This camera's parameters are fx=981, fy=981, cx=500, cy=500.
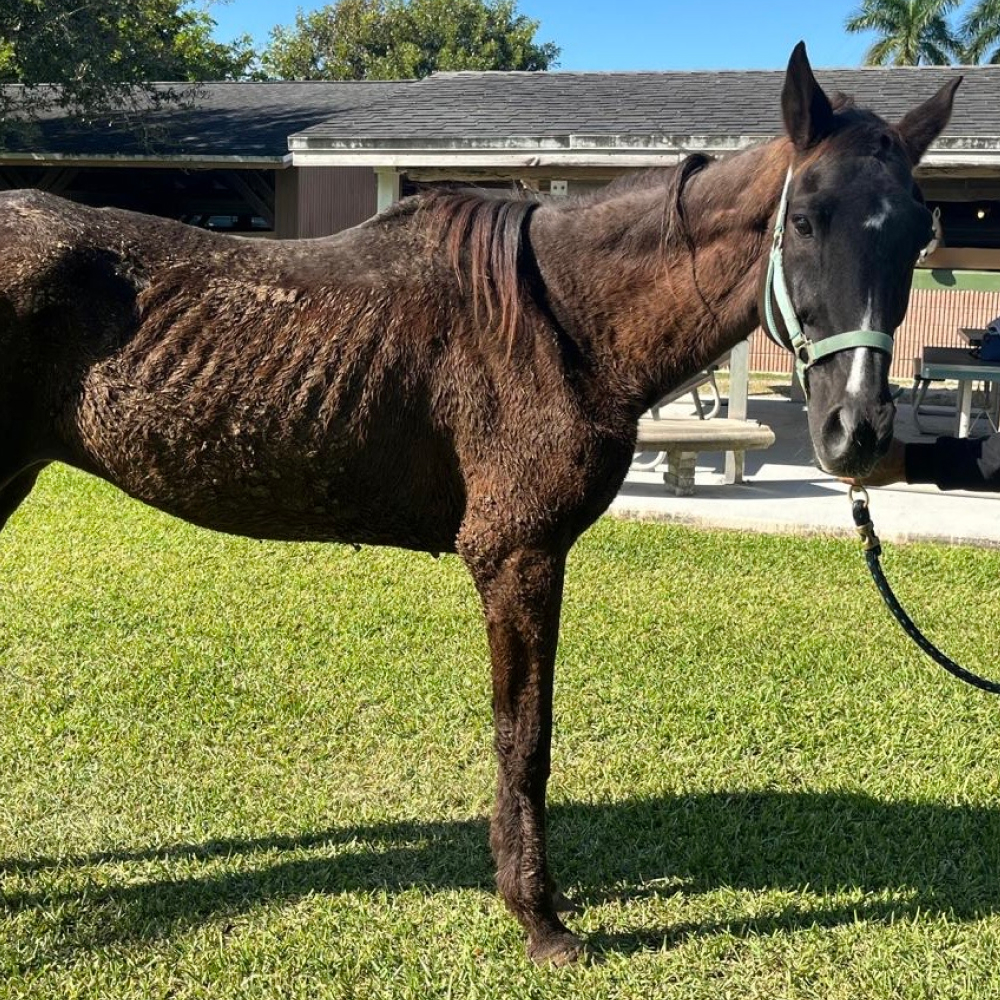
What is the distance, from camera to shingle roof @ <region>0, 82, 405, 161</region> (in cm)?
1407

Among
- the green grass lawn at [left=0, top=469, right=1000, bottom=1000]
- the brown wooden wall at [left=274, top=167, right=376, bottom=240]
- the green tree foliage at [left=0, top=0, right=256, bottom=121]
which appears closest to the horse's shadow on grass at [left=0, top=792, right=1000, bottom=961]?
the green grass lawn at [left=0, top=469, right=1000, bottom=1000]

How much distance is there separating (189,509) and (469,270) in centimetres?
100

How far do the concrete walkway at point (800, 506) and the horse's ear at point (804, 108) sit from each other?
5367 millimetres

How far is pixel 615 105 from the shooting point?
10586 millimetres

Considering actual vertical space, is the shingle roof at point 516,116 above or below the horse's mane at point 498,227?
above

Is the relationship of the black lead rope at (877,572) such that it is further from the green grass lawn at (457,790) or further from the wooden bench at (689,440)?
the wooden bench at (689,440)

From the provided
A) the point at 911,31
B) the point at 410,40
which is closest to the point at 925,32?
the point at 911,31

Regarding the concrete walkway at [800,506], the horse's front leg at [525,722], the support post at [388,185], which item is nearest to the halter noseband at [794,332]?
the horse's front leg at [525,722]

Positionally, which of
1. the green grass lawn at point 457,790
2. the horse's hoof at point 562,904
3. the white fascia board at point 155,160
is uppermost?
the white fascia board at point 155,160

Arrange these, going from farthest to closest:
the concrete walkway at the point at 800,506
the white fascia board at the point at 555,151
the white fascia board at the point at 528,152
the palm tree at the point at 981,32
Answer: the palm tree at the point at 981,32 < the white fascia board at the point at 528,152 < the white fascia board at the point at 555,151 < the concrete walkway at the point at 800,506

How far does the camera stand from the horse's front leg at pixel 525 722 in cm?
259

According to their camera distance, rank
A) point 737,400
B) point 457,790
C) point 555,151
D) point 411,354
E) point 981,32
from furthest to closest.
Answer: point 981,32, point 737,400, point 555,151, point 457,790, point 411,354

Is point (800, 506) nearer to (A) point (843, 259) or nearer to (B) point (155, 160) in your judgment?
(A) point (843, 259)

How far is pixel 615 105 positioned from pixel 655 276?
8.85 m
